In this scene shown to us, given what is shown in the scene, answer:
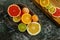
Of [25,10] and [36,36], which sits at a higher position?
[25,10]

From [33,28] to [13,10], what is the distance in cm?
16

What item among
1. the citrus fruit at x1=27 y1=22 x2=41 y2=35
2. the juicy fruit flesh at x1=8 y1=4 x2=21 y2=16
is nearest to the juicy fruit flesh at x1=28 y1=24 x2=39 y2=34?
the citrus fruit at x1=27 y1=22 x2=41 y2=35

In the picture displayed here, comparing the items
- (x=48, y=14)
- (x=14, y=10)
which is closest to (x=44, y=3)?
(x=48, y=14)

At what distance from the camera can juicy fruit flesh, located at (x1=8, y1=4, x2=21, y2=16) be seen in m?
1.03

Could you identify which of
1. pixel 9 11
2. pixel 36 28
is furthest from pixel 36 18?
pixel 9 11

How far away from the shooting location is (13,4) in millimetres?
1068

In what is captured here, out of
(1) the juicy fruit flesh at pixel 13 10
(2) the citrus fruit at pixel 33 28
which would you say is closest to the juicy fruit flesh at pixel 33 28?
(2) the citrus fruit at pixel 33 28

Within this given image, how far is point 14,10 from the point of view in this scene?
1037 millimetres

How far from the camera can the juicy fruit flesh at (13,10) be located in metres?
1.03

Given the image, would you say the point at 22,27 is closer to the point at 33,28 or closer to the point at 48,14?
the point at 33,28

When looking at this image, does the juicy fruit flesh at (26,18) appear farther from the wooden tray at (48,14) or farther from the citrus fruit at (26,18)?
the wooden tray at (48,14)

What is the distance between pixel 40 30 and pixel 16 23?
5.5 inches

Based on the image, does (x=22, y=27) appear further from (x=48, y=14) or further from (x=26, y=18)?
(x=48, y=14)

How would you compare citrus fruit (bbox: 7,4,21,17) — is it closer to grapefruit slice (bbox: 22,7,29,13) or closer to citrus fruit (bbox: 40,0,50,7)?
grapefruit slice (bbox: 22,7,29,13)
